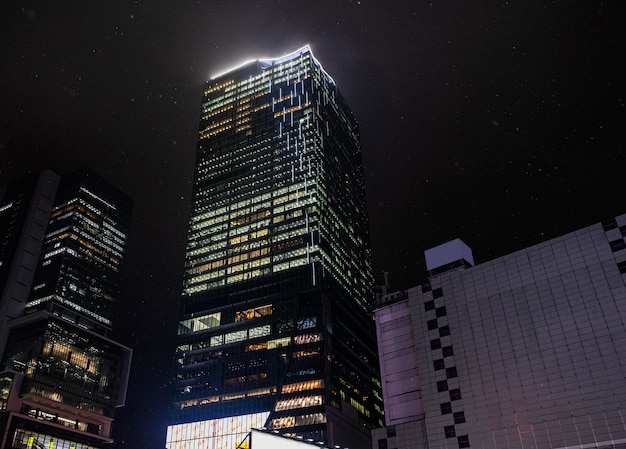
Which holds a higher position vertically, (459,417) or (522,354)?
(522,354)

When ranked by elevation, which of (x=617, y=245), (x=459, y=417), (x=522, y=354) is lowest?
(x=459, y=417)

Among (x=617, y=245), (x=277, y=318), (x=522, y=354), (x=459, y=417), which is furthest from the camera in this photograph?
(x=277, y=318)

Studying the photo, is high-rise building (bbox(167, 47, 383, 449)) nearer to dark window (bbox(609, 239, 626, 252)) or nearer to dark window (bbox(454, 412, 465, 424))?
dark window (bbox(454, 412, 465, 424))

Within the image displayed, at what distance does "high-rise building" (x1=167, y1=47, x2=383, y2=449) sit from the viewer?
148 metres

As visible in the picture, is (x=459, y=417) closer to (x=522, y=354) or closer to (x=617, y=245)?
(x=522, y=354)

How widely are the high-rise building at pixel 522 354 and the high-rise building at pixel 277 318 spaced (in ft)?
167

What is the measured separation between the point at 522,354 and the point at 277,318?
8955cm

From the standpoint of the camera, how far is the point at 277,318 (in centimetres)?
16288

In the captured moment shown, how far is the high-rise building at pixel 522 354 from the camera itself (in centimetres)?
7631

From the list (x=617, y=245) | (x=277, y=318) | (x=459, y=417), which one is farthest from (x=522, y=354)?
(x=277, y=318)

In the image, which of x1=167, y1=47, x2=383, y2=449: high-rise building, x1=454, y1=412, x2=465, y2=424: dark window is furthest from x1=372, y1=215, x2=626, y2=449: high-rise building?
x1=167, y1=47, x2=383, y2=449: high-rise building

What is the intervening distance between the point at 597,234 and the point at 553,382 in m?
23.3

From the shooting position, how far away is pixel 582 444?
73562mm

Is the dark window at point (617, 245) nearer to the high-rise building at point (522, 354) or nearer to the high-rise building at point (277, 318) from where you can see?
A: the high-rise building at point (522, 354)
